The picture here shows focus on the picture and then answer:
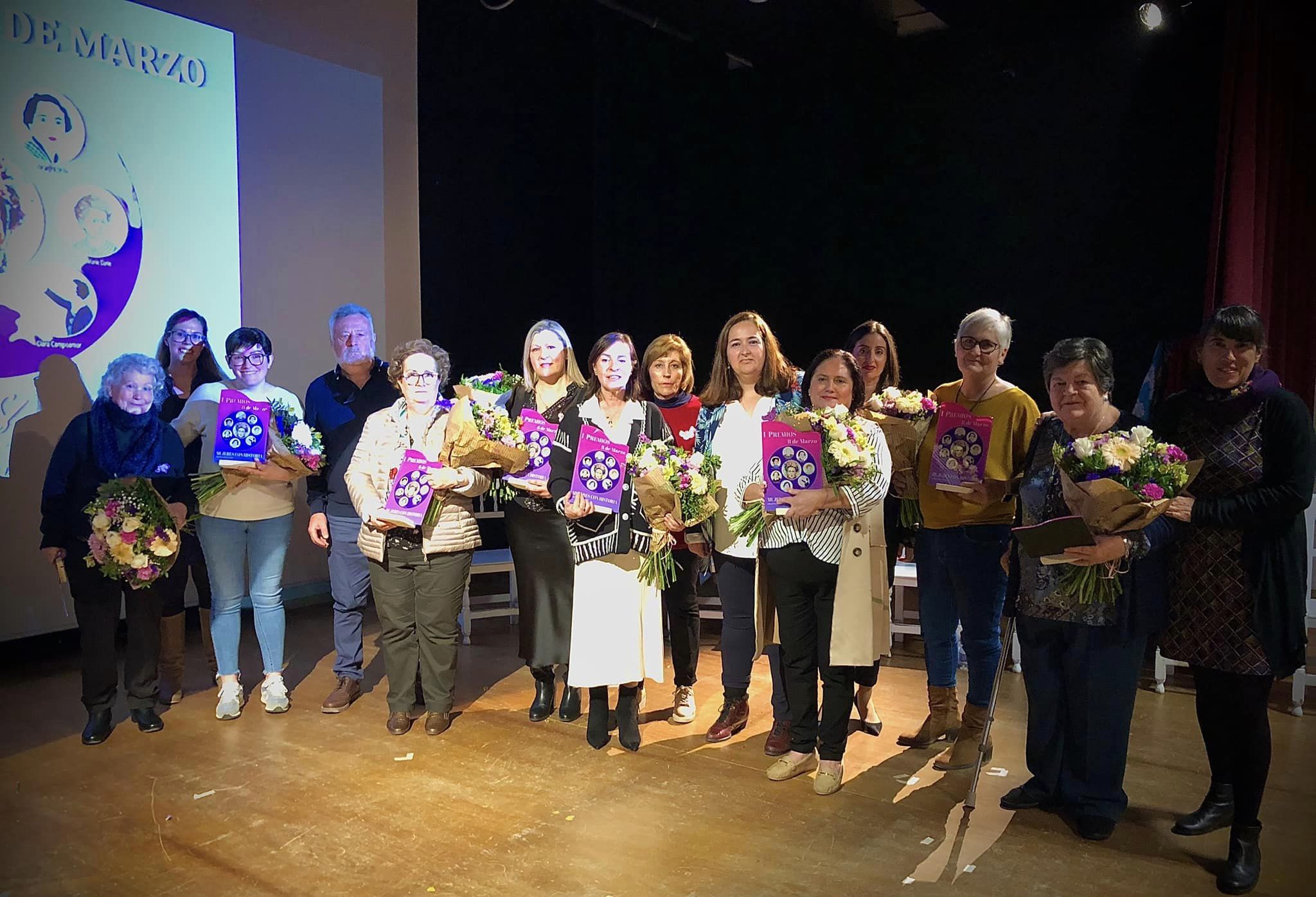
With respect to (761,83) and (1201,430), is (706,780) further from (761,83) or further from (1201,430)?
(761,83)

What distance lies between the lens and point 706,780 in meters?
3.66

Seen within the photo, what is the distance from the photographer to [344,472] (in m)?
4.44

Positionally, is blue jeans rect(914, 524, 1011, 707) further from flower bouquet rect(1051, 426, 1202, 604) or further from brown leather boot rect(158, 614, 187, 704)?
brown leather boot rect(158, 614, 187, 704)

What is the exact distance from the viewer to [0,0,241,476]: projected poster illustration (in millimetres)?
4953

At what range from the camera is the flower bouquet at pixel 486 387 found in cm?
393

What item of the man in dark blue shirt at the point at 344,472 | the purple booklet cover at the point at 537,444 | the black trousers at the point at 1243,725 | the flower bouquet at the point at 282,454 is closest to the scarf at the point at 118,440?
the flower bouquet at the point at 282,454

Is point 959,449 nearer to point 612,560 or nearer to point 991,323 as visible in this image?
point 991,323

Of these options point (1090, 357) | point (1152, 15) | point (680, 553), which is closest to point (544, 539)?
point (680, 553)

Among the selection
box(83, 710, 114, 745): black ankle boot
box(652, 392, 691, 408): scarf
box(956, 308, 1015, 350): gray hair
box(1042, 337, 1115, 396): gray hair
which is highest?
box(956, 308, 1015, 350): gray hair

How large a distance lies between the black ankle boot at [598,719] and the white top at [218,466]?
1.64 meters

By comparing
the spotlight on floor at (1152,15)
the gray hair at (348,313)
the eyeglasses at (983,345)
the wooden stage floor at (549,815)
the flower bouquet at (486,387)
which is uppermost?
the spotlight on floor at (1152,15)

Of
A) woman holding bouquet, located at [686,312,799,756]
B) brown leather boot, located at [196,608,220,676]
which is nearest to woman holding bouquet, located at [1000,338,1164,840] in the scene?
woman holding bouquet, located at [686,312,799,756]

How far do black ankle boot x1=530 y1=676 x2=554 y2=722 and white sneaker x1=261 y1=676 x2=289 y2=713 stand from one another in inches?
43.9

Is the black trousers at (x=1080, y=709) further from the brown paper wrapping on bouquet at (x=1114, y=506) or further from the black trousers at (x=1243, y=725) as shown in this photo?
the brown paper wrapping on bouquet at (x=1114, y=506)
